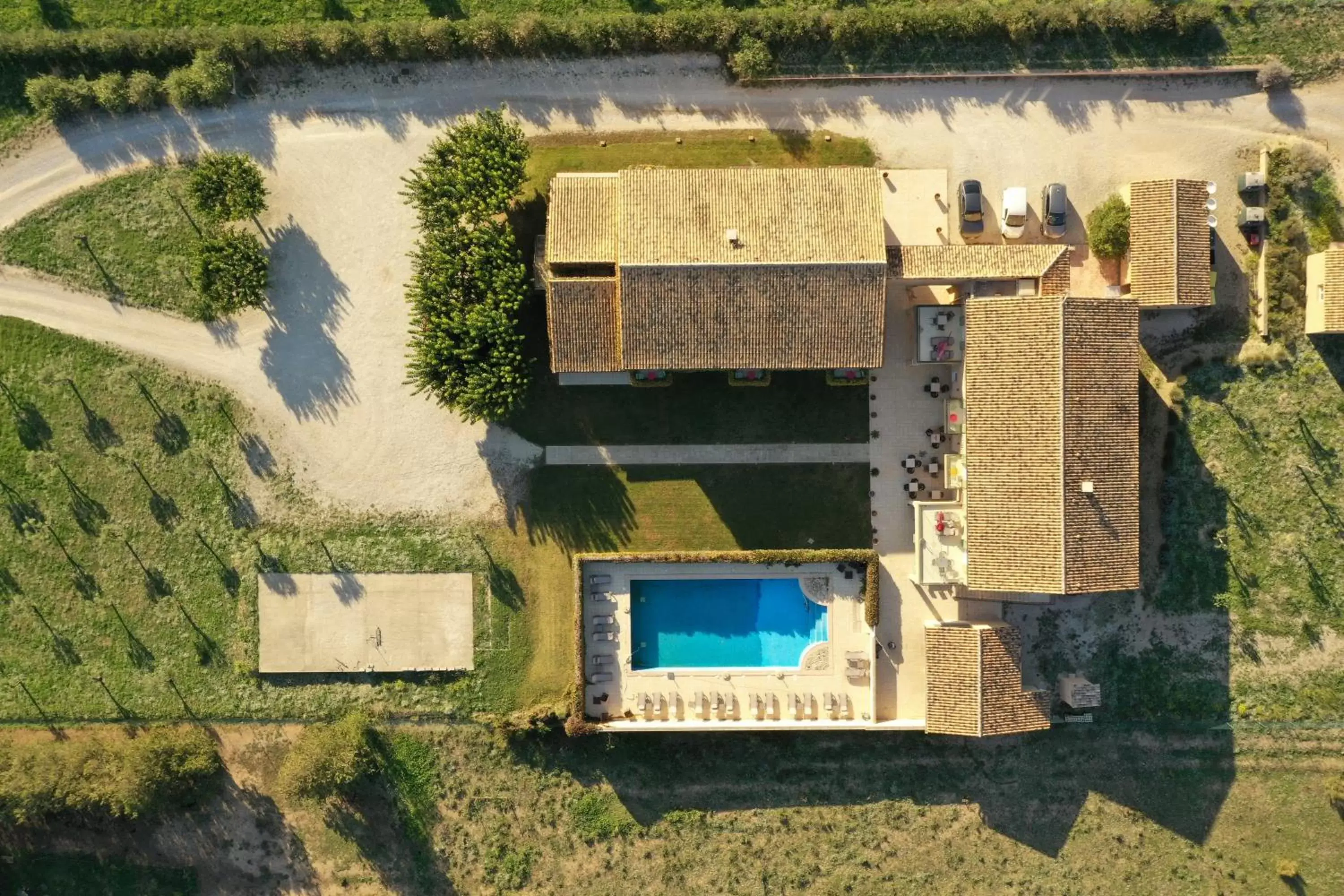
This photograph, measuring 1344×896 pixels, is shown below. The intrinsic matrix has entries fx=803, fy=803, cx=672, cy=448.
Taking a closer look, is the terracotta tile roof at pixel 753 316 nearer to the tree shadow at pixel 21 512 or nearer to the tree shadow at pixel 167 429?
the tree shadow at pixel 167 429

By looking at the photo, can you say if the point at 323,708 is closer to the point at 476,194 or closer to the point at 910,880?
the point at 476,194

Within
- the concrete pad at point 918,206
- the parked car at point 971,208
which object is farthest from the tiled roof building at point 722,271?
the parked car at point 971,208

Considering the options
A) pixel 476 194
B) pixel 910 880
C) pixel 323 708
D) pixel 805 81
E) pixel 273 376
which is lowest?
pixel 910 880

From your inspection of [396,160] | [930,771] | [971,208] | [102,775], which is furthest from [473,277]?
[930,771]

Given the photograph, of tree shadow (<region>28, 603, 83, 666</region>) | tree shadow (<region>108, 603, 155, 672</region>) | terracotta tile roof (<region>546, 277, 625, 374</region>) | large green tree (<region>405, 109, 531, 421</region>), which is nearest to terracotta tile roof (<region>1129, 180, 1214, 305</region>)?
terracotta tile roof (<region>546, 277, 625, 374</region>)

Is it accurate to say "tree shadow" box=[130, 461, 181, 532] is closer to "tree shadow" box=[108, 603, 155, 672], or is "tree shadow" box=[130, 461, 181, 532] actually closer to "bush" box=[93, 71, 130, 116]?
"tree shadow" box=[108, 603, 155, 672]

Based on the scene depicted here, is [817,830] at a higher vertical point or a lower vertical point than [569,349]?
lower

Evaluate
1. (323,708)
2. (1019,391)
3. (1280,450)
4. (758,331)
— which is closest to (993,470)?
(1019,391)

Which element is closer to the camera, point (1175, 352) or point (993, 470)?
point (993, 470)
